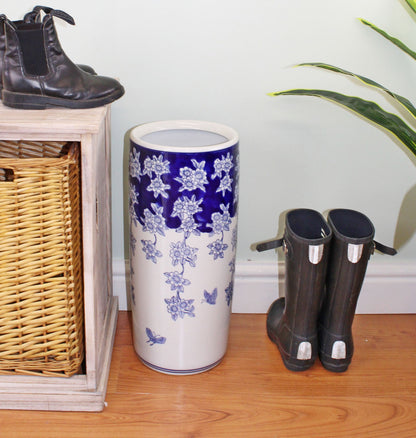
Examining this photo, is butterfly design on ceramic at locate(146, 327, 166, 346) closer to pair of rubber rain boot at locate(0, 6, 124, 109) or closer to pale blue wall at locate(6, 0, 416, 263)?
pale blue wall at locate(6, 0, 416, 263)

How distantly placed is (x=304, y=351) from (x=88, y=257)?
53cm

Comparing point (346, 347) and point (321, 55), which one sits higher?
point (321, 55)

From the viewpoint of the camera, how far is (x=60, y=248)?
1.03 meters

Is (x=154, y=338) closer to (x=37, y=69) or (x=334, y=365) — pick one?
(x=334, y=365)

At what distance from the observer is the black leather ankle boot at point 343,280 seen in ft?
3.86

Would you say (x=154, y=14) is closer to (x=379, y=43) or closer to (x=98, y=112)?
(x=98, y=112)

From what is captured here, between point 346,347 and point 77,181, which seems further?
point 346,347

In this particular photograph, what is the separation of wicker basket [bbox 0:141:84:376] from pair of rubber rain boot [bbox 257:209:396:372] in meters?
0.43

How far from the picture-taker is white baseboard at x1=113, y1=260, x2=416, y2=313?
4.75 ft

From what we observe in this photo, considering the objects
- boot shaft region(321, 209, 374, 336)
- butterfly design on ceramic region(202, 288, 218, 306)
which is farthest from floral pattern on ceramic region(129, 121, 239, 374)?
boot shaft region(321, 209, 374, 336)

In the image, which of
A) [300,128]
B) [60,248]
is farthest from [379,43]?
[60,248]

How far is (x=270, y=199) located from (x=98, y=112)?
1.76 feet

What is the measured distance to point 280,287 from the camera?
1.47m

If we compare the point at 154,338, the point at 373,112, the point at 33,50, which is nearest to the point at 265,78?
the point at 373,112
